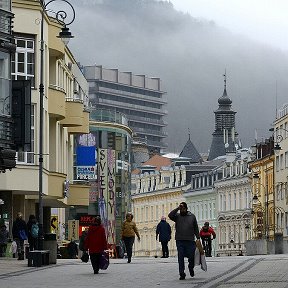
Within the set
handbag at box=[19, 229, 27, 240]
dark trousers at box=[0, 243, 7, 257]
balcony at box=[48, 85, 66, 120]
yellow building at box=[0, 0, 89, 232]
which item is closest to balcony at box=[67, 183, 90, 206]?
yellow building at box=[0, 0, 89, 232]

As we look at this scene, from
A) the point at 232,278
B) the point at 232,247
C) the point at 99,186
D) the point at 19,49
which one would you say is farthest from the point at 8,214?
the point at 232,247

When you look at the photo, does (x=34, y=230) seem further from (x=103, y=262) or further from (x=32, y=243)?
(x=103, y=262)

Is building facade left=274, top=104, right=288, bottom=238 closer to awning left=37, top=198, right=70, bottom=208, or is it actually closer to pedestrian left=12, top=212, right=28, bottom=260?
awning left=37, top=198, right=70, bottom=208

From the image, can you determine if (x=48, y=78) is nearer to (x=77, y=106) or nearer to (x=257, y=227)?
(x=77, y=106)

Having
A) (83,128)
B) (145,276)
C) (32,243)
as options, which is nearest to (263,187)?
(83,128)

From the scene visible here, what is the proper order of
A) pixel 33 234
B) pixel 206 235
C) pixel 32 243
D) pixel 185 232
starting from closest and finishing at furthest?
1. pixel 185 232
2. pixel 33 234
3. pixel 32 243
4. pixel 206 235

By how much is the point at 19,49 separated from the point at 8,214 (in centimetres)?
664

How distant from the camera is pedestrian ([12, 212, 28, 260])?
54.8 metres

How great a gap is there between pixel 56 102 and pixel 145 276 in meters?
30.2

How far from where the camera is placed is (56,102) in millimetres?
67812

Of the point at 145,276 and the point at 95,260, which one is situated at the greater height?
the point at 95,260

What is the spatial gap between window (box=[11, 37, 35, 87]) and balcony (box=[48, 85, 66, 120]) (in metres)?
3.69

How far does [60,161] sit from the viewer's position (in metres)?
74.2

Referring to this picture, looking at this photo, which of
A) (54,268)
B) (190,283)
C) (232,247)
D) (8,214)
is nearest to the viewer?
(190,283)
